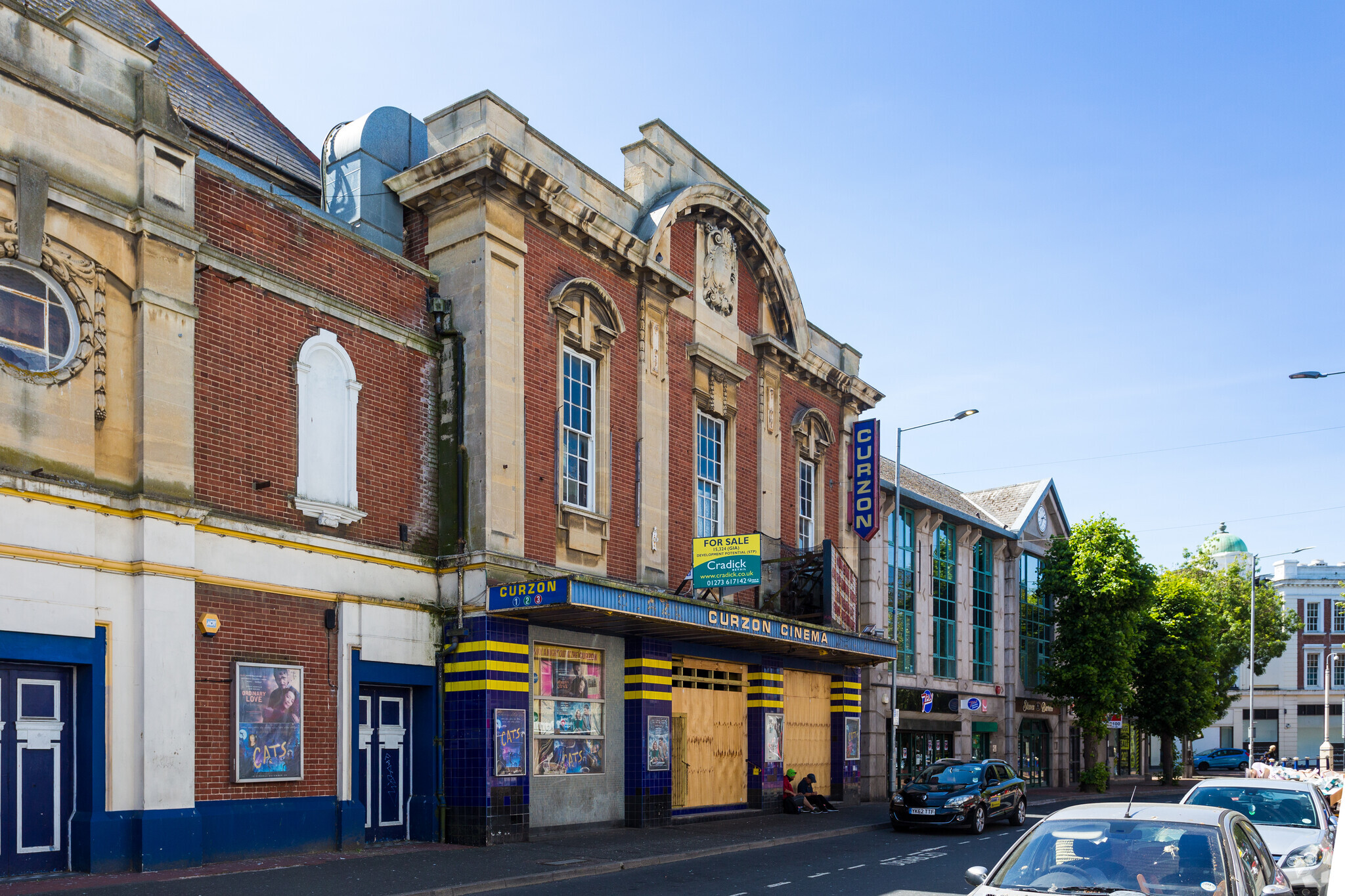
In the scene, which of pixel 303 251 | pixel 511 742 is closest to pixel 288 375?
pixel 303 251

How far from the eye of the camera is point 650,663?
20875 millimetres

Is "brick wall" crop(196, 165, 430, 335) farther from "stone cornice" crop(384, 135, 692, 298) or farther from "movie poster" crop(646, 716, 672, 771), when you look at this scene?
"movie poster" crop(646, 716, 672, 771)

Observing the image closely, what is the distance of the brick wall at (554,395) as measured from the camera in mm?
19094

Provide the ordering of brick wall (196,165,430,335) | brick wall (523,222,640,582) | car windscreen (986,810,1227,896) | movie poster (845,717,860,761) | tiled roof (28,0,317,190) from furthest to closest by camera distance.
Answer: movie poster (845,717,860,761), brick wall (523,222,640,582), tiled roof (28,0,317,190), brick wall (196,165,430,335), car windscreen (986,810,1227,896)

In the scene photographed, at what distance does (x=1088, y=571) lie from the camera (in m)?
40.2

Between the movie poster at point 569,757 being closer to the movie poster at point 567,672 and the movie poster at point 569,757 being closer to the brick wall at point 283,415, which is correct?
the movie poster at point 567,672

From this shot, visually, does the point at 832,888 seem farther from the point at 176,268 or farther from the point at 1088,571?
the point at 1088,571

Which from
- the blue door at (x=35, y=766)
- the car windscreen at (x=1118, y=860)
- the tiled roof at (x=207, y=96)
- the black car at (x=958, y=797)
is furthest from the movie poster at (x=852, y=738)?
the car windscreen at (x=1118, y=860)

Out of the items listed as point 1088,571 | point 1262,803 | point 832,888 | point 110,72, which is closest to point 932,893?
point 832,888

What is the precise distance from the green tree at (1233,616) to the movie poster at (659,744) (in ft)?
105

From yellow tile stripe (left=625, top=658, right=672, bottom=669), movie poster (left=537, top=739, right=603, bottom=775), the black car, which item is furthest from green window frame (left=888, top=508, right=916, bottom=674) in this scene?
movie poster (left=537, top=739, right=603, bottom=775)

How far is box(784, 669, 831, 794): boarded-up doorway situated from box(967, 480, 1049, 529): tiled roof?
15634mm

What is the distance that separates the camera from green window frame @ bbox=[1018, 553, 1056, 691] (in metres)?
41.0

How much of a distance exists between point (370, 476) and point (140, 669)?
15.3 ft
